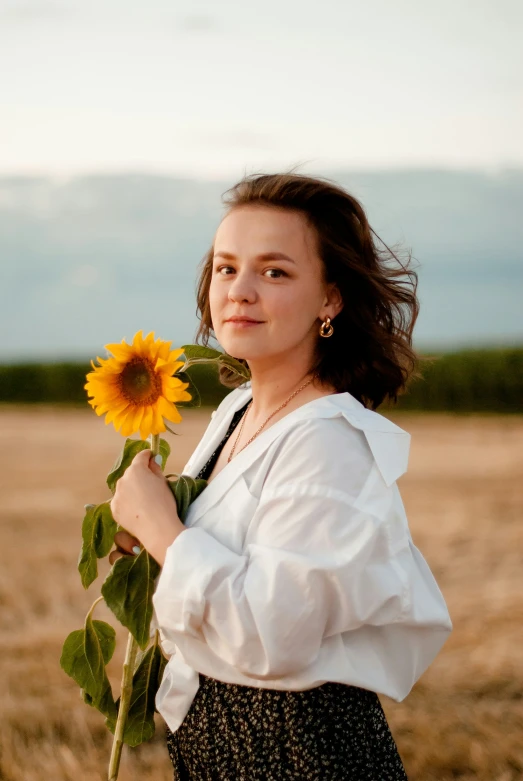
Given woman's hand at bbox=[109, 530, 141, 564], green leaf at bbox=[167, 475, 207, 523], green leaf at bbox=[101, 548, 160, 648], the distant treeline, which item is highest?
green leaf at bbox=[167, 475, 207, 523]

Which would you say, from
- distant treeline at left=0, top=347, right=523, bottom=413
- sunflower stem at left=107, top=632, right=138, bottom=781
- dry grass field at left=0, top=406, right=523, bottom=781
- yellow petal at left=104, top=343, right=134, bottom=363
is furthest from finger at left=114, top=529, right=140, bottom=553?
distant treeline at left=0, top=347, right=523, bottom=413

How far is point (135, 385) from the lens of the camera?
1863 mm

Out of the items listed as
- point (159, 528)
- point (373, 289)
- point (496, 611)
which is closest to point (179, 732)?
point (159, 528)

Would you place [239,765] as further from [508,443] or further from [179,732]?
[508,443]

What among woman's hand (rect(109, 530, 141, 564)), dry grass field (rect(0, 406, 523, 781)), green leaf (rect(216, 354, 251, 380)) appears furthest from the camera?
dry grass field (rect(0, 406, 523, 781))

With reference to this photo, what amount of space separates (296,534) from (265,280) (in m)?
0.52

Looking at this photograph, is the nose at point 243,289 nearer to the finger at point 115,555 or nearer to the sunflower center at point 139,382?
the sunflower center at point 139,382

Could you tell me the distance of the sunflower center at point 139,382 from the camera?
72.4 inches

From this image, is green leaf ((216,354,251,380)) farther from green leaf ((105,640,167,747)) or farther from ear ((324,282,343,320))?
green leaf ((105,640,167,747))

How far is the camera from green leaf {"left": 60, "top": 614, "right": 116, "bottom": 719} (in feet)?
6.40

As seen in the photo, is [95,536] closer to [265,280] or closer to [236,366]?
[236,366]

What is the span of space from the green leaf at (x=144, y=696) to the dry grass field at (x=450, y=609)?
1135 millimetres

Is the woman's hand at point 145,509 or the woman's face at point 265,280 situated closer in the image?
the woman's hand at point 145,509

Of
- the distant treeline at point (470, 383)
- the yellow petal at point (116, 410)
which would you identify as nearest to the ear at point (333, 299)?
the yellow petal at point (116, 410)
